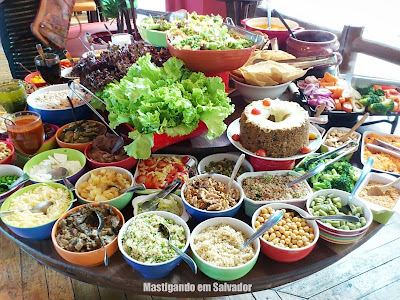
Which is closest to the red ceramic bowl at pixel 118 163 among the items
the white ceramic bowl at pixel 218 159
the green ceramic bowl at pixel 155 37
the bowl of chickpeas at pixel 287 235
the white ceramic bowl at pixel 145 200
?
the white ceramic bowl at pixel 145 200

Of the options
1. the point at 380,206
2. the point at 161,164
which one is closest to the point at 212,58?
the point at 161,164

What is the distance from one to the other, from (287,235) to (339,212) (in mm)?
310

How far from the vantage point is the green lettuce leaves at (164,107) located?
66.2 inches

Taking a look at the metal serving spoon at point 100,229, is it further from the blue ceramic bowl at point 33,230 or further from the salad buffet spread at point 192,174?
the blue ceramic bowl at point 33,230

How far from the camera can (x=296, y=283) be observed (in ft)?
8.19

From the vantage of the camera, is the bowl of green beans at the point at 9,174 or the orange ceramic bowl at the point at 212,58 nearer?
the bowl of green beans at the point at 9,174

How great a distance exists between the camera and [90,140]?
2053 mm

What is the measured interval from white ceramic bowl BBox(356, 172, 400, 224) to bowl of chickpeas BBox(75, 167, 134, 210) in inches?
47.3

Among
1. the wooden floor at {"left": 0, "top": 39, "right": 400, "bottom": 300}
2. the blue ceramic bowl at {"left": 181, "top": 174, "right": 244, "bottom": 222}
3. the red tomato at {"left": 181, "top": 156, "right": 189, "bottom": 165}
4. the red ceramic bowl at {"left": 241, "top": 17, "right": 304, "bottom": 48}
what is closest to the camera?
the blue ceramic bowl at {"left": 181, "top": 174, "right": 244, "bottom": 222}

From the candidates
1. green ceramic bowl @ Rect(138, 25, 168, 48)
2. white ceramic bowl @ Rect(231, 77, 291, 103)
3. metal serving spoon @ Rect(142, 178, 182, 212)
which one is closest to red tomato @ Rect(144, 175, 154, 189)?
metal serving spoon @ Rect(142, 178, 182, 212)

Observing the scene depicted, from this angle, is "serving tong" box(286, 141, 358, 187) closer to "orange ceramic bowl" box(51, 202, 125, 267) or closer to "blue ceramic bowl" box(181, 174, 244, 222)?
"blue ceramic bowl" box(181, 174, 244, 222)

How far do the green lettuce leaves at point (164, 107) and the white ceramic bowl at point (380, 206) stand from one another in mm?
824

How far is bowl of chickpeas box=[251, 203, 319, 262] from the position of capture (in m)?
1.37

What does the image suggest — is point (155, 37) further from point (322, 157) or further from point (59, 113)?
point (322, 157)
